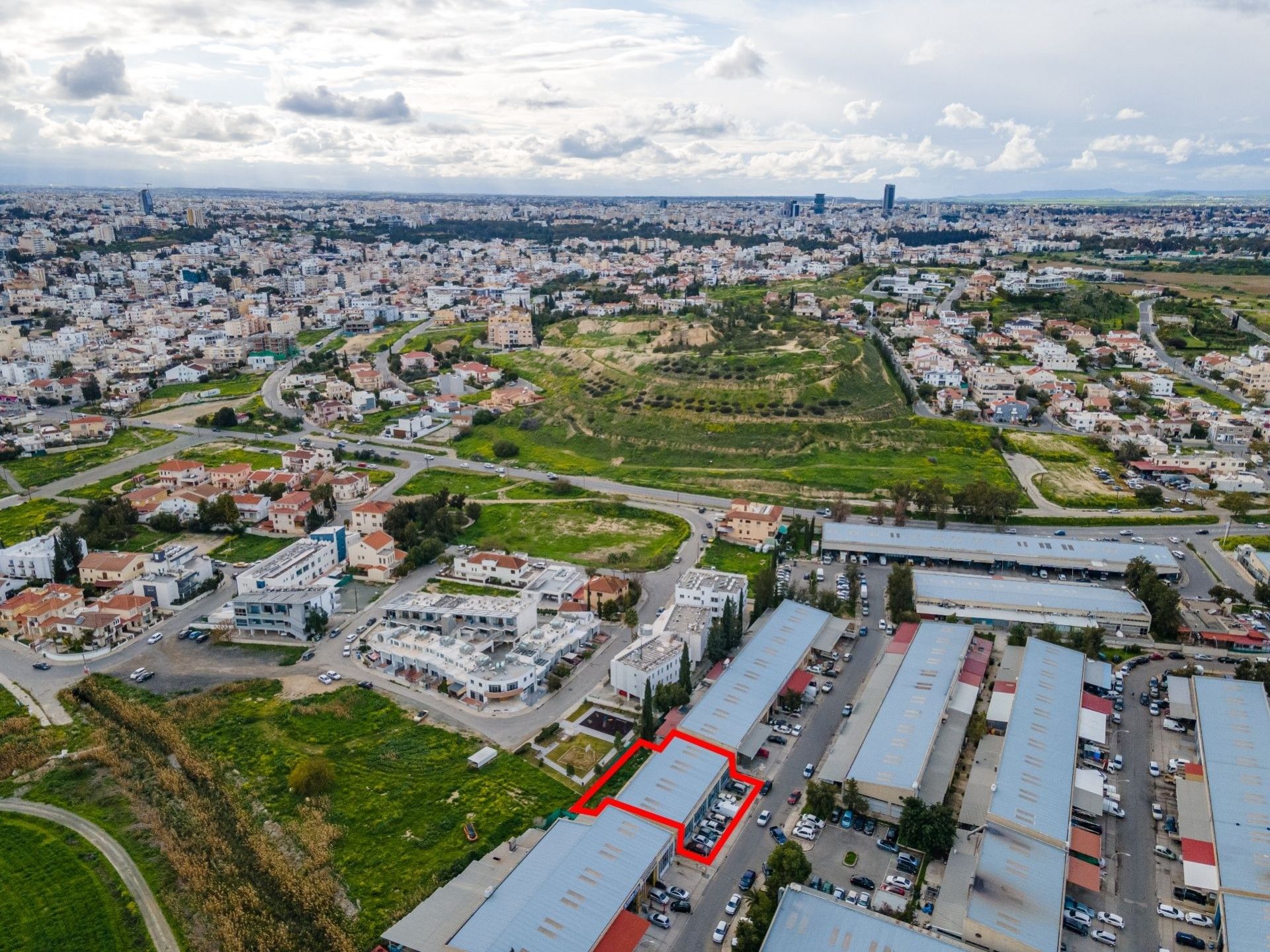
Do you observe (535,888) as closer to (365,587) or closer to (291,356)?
(365,587)

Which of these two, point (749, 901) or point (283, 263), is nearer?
point (749, 901)

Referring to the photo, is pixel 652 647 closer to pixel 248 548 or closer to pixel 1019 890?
pixel 1019 890

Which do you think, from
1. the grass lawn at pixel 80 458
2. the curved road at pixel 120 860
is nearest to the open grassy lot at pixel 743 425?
the grass lawn at pixel 80 458

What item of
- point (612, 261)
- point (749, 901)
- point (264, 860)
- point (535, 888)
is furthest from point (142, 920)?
point (612, 261)

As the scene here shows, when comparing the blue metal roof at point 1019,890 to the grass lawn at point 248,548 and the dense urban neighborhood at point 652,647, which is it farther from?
the grass lawn at point 248,548

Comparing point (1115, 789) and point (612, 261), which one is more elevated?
point (612, 261)
